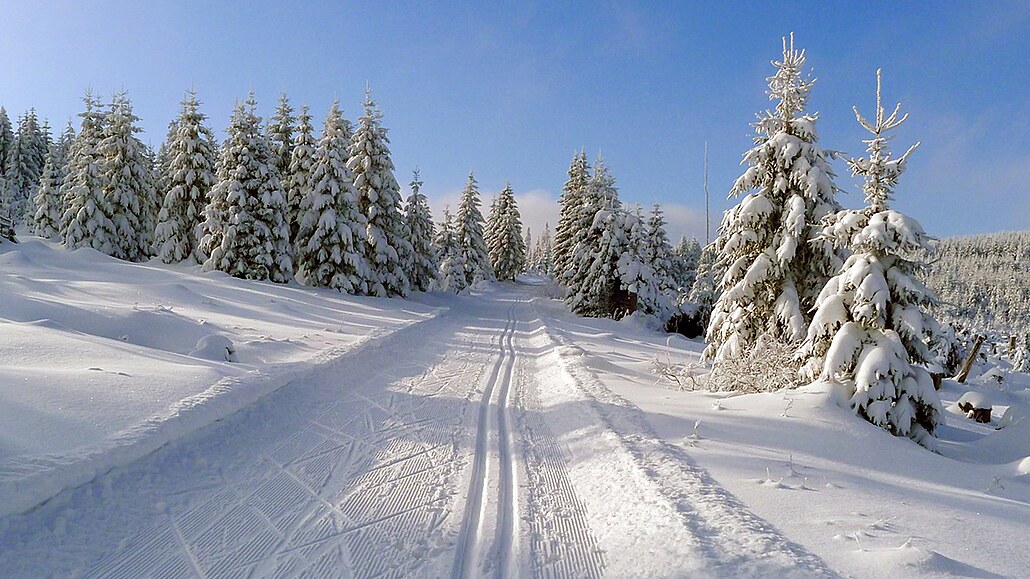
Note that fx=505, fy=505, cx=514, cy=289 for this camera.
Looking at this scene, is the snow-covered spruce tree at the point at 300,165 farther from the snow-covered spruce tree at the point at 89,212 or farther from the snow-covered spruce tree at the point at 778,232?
the snow-covered spruce tree at the point at 778,232

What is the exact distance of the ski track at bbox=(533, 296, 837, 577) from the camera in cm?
322

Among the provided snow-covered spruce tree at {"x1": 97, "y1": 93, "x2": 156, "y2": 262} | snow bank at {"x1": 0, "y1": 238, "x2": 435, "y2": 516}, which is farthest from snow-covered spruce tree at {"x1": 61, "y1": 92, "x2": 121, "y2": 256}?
snow bank at {"x1": 0, "y1": 238, "x2": 435, "y2": 516}

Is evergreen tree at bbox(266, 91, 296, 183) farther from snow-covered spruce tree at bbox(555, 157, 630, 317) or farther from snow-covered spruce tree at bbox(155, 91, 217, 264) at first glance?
snow-covered spruce tree at bbox(555, 157, 630, 317)

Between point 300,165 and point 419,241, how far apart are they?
8.18m

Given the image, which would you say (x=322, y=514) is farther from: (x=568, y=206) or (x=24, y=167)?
(x=24, y=167)

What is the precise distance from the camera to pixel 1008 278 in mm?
168125

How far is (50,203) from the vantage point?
38281 millimetres

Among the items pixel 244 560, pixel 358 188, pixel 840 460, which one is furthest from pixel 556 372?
pixel 358 188

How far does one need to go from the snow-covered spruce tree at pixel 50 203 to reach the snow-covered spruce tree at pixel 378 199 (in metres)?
24.1

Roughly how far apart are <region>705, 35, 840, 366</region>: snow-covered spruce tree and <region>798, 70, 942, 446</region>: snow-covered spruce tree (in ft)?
9.39

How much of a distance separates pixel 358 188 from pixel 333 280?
598 cm

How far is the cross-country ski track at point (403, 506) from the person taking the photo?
136 inches

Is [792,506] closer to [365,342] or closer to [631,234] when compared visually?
[365,342]

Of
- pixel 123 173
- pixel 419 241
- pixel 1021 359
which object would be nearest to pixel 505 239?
pixel 419 241
